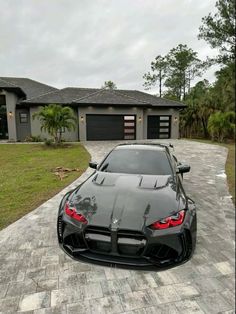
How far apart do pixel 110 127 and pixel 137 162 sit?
52.3 feet

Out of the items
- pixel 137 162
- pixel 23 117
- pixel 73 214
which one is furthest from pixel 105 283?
pixel 23 117

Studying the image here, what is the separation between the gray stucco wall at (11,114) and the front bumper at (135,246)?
18.3m

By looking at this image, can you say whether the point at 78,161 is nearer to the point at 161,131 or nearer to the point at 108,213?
the point at 108,213

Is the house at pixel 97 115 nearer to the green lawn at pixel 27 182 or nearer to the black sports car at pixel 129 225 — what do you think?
the green lawn at pixel 27 182

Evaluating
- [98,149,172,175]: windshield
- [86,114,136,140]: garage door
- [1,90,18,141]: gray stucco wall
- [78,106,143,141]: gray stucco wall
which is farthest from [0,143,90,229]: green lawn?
[86,114,136,140]: garage door

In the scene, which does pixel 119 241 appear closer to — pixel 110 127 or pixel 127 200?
pixel 127 200

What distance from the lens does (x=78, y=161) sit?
1042 centimetres

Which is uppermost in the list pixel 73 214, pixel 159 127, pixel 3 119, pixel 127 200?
pixel 3 119

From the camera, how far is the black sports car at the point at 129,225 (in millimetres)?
2416

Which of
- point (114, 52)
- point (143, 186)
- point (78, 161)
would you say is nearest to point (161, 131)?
point (114, 52)

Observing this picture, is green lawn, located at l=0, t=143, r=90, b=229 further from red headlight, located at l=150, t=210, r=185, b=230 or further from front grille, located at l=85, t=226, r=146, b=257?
red headlight, located at l=150, t=210, r=185, b=230

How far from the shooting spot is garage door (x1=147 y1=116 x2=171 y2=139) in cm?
2103

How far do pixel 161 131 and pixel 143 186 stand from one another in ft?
61.4

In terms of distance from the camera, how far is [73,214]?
2.76 meters
